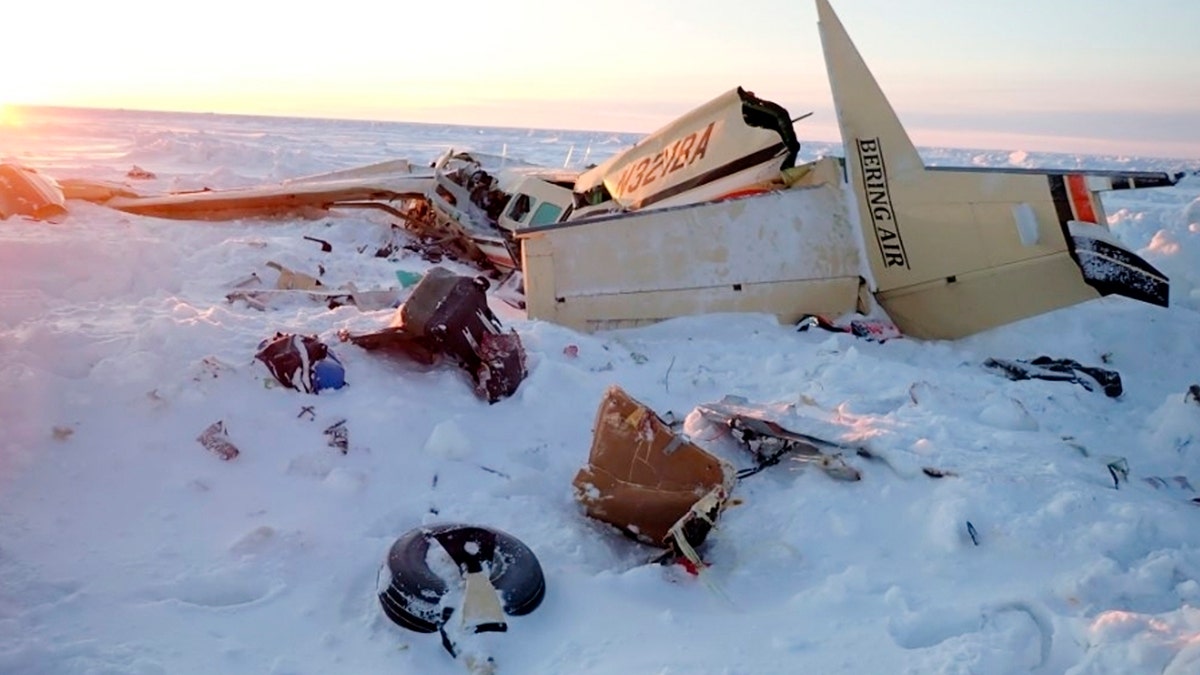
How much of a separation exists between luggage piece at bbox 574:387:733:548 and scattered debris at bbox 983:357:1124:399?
303cm

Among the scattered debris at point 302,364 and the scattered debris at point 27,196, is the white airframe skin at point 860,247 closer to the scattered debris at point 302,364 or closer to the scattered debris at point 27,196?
the scattered debris at point 302,364

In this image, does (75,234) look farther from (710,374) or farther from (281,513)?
(710,374)

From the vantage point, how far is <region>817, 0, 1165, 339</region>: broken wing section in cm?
595

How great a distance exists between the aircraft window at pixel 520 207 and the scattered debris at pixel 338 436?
18.8 ft

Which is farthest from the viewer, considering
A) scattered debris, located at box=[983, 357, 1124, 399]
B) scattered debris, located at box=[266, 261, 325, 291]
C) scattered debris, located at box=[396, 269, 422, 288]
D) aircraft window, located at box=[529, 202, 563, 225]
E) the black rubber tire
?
aircraft window, located at box=[529, 202, 563, 225]

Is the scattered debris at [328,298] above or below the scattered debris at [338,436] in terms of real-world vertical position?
above

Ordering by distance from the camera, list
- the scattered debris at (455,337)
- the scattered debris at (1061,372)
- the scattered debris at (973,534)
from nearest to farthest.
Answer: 1. the scattered debris at (973,534)
2. the scattered debris at (455,337)
3. the scattered debris at (1061,372)

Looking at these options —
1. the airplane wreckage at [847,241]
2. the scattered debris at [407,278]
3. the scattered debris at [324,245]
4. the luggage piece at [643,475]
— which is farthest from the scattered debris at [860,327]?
the scattered debris at [324,245]

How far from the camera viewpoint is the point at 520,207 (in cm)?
938

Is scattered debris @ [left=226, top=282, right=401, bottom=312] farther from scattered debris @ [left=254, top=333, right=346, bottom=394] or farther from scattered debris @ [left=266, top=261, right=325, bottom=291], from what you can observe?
scattered debris @ [left=254, top=333, right=346, bottom=394]

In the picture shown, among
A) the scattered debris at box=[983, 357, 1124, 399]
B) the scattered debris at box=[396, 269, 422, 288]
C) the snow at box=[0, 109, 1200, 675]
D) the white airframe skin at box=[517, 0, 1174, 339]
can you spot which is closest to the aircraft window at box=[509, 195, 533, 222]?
the scattered debris at box=[396, 269, 422, 288]

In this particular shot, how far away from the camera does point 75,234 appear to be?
6.93 m

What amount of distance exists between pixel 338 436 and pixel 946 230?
465 centimetres

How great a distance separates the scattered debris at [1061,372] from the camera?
17.0 ft
